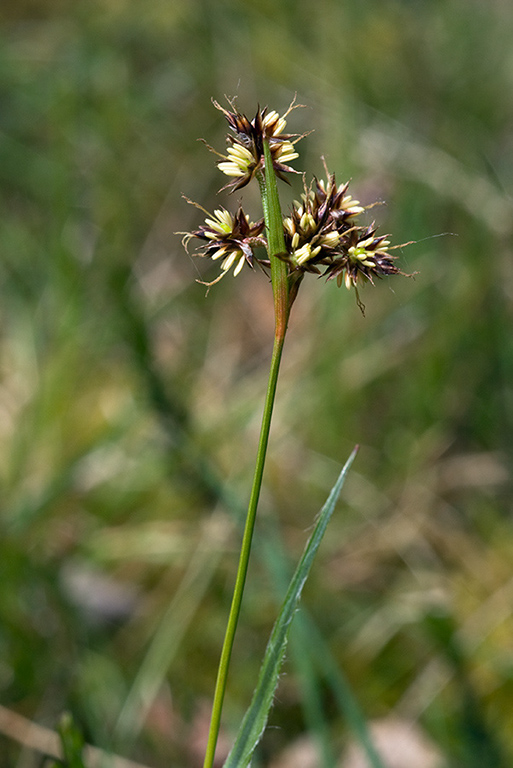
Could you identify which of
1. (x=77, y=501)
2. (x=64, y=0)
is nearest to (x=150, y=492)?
(x=77, y=501)

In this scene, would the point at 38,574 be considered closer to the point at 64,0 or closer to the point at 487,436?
the point at 487,436

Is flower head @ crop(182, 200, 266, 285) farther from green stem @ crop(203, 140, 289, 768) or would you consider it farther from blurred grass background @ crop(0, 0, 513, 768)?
blurred grass background @ crop(0, 0, 513, 768)

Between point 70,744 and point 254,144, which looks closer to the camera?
point 254,144

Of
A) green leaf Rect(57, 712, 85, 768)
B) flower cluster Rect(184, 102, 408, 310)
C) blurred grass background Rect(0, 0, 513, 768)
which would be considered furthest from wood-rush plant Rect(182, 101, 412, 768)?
blurred grass background Rect(0, 0, 513, 768)

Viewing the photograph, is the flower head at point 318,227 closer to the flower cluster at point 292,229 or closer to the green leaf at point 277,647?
the flower cluster at point 292,229

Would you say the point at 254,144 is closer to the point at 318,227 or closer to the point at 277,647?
the point at 318,227

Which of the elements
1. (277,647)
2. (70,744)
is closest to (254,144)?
(277,647)

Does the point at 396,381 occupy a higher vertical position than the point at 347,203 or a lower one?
higher
